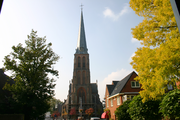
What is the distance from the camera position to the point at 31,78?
67.8 ft

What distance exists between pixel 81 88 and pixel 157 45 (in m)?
68.8

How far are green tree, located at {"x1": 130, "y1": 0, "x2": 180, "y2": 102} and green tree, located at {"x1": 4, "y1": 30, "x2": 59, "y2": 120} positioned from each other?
1411 cm

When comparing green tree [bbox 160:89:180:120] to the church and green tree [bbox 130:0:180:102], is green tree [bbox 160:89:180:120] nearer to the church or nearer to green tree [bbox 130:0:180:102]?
green tree [bbox 130:0:180:102]

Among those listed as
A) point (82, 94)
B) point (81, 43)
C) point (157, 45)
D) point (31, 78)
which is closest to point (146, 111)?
point (157, 45)

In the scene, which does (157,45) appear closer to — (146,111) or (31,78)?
(146,111)

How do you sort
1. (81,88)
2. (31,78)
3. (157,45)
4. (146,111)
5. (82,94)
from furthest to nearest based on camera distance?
1. (81,88)
2. (82,94)
3. (31,78)
4. (146,111)
5. (157,45)

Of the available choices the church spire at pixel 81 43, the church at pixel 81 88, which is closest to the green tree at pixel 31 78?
the church at pixel 81 88

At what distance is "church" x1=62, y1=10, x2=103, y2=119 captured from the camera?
72356 mm

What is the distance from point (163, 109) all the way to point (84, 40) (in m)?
76.9

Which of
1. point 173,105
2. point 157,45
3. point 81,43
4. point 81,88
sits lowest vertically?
point 173,105

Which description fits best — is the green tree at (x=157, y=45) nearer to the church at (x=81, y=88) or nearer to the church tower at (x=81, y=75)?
the church at (x=81, y=88)

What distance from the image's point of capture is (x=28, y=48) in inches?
880

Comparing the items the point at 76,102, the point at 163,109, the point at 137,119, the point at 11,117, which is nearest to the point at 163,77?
the point at 163,109

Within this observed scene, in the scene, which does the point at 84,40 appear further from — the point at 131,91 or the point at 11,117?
the point at 11,117
